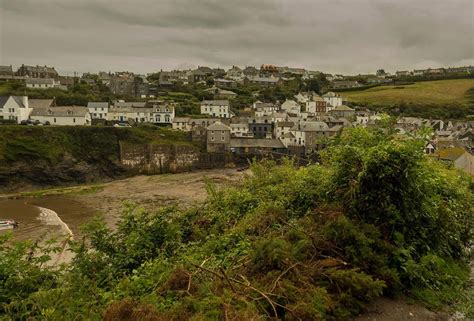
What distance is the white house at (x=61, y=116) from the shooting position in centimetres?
6775

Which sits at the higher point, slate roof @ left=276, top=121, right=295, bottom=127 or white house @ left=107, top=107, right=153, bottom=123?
white house @ left=107, top=107, right=153, bottom=123

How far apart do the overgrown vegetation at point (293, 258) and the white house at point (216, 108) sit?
76.7m

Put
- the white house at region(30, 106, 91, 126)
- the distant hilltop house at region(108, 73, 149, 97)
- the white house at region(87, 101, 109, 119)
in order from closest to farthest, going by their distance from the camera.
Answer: the white house at region(30, 106, 91, 126) < the white house at region(87, 101, 109, 119) < the distant hilltop house at region(108, 73, 149, 97)

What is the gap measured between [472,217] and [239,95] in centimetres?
10318

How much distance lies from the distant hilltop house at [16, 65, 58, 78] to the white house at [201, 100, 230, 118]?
52960 millimetres

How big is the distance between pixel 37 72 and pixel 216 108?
58.1 metres

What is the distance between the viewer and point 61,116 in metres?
67.8

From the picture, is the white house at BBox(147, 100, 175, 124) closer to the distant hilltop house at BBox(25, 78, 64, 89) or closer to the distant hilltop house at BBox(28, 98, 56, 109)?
the distant hilltop house at BBox(28, 98, 56, 109)

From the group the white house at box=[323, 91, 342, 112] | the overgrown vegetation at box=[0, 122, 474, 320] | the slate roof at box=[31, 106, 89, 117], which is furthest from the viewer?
the white house at box=[323, 91, 342, 112]

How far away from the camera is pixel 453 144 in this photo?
57.2 metres

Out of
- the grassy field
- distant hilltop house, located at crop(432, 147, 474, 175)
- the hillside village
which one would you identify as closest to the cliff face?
the hillside village

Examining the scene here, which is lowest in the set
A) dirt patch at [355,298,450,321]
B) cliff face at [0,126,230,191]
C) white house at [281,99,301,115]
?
cliff face at [0,126,230,191]

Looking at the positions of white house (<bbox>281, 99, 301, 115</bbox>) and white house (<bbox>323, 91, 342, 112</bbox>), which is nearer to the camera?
white house (<bbox>281, 99, 301, 115</bbox>)

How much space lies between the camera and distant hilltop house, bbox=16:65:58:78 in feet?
350
